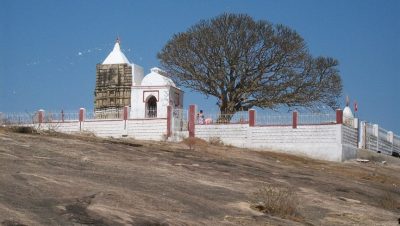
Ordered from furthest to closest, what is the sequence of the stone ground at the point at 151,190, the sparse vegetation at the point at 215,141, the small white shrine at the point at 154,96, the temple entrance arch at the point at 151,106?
the temple entrance arch at the point at 151,106, the small white shrine at the point at 154,96, the sparse vegetation at the point at 215,141, the stone ground at the point at 151,190

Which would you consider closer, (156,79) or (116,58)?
(156,79)

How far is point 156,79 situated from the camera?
131ft

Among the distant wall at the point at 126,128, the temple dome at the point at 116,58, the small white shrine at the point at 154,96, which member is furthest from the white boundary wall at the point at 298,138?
the temple dome at the point at 116,58

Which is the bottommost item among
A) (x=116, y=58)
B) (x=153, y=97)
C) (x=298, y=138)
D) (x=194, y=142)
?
(x=194, y=142)

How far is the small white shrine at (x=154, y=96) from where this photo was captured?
127 feet

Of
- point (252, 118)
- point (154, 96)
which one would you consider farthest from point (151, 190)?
point (154, 96)

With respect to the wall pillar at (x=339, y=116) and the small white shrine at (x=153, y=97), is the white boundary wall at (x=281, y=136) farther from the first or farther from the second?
the small white shrine at (x=153, y=97)

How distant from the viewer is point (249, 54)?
129 ft

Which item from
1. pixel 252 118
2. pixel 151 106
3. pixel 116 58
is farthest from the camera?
→ pixel 116 58

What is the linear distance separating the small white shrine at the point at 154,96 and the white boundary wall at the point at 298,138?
7.39 meters

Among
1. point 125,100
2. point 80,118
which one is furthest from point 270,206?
point 125,100

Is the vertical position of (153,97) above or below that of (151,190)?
above

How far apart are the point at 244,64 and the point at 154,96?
19.1 ft

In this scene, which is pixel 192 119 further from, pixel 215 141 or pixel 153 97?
pixel 153 97
